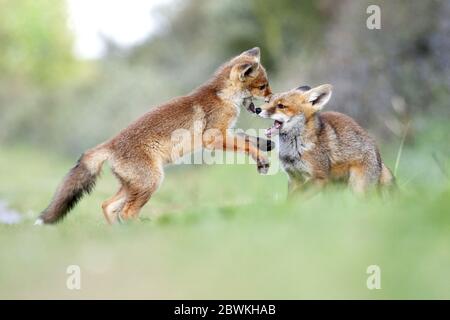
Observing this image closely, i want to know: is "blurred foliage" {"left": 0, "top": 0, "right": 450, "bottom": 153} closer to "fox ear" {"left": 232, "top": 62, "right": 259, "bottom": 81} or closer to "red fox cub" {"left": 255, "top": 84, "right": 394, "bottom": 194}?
"fox ear" {"left": 232, "top": 62, "right": 259, "bottom": 81}

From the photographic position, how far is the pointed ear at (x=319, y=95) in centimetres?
906

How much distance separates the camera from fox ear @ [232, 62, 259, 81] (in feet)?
33.4

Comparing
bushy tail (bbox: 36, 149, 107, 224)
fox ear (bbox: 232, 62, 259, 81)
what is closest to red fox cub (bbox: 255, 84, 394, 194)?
fox ear (bbox: 232, 62, 259, 81)

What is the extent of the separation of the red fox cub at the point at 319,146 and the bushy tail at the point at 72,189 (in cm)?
240

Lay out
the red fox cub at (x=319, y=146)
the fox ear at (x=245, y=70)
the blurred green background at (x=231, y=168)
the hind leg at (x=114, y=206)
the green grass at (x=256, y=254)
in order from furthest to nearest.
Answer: the fox ear at (x=245, y=70)
the hind leg at (x=114, y=206)
the red fox cub at (x=319, y=146)
the blurred green background at (x=231, y=168)
the green grass at (x=256, y=254)

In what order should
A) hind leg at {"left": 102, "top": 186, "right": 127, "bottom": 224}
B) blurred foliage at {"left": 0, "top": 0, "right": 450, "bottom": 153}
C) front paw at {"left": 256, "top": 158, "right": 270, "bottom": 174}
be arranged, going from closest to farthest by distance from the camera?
hind leg at {"left": 102, "top": 186, "right": 127, "bottom": 224}, front paw at {"left": 256, "top": 158, "right": 270, "bottom": 174}, blurred foliage at {"left": 0, "top": 0, "right": 450, "bottom": 153}

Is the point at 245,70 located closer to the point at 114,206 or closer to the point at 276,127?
the point at 276,127

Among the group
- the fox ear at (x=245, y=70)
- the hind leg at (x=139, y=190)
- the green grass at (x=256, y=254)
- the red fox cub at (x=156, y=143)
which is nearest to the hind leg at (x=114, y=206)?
the red fox cub at (x=156, y=143)

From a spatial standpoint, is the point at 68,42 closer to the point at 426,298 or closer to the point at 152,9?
the point at 152,9

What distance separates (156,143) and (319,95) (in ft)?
7.37

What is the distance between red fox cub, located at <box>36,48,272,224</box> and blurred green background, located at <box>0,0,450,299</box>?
1.47ft

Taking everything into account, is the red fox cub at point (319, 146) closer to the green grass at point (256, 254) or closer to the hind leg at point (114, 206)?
the green grass at point (256, 254)

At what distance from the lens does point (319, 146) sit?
347 inches
